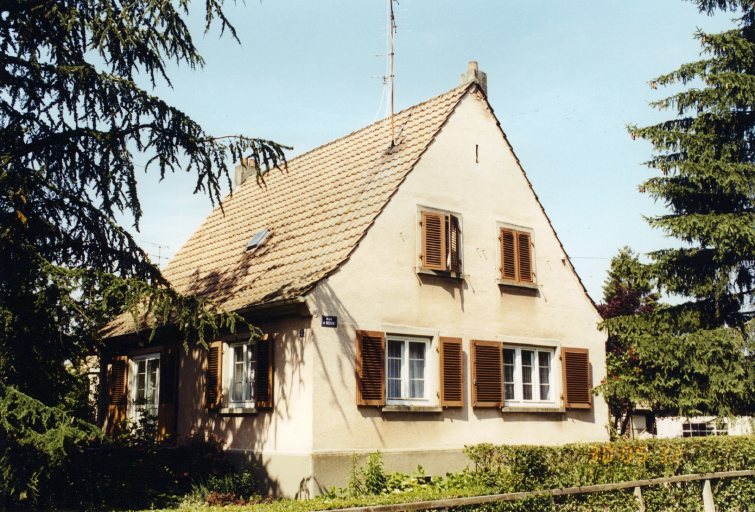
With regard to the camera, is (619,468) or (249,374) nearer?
(619,468)

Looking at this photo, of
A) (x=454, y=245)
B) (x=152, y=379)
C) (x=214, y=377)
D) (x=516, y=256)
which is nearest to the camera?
(x=214, y=377)

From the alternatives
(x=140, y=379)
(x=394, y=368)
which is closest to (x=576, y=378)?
(x=394, y=368)

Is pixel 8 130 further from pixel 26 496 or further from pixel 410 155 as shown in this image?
pixel 410 155

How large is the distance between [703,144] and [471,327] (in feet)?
22.0

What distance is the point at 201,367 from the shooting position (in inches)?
712

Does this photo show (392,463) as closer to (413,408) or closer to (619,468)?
(413,408)

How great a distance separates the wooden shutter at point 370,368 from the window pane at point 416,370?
3.17 feet

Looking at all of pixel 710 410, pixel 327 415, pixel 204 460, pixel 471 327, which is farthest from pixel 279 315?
pixel 710 410

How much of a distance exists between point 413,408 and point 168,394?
613cm

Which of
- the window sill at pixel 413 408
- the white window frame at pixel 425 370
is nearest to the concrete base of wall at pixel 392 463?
the window sill at pixel 413 408

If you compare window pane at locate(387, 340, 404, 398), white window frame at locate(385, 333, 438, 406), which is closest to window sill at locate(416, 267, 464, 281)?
white window frame at locate(385, 333, 438, 406)

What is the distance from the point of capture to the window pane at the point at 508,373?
18359 mm

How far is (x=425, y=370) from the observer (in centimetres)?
1691

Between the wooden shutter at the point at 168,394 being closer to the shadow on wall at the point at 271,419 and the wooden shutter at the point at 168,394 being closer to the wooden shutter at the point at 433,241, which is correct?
the shadow on wall at the point at 271,419
